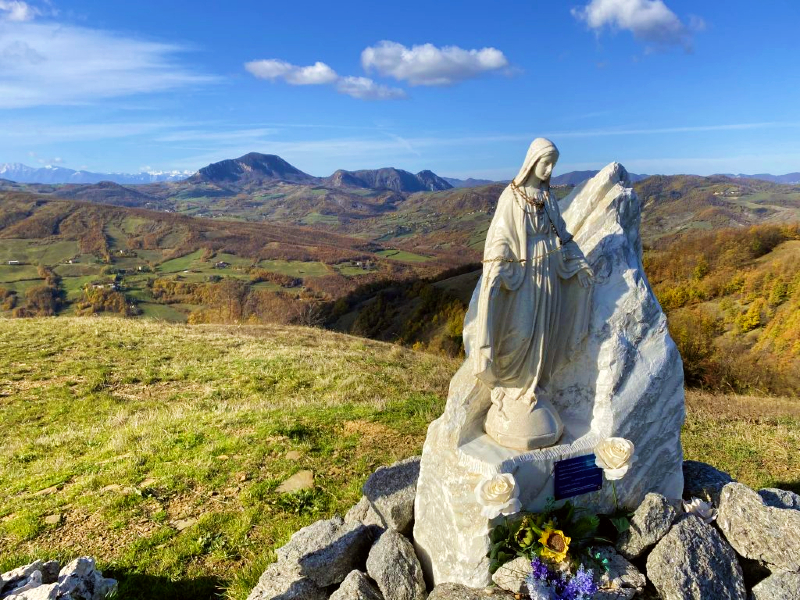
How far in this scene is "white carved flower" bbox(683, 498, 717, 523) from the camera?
5.26 metres

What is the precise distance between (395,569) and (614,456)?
2427mm

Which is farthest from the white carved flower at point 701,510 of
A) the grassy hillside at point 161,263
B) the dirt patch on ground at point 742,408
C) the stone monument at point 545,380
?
the grassy hillside at point 161,263

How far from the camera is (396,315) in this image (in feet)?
148

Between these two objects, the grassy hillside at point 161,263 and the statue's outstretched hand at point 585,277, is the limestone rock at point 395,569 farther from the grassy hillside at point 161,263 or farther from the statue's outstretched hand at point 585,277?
the grassy hillside at point 161,263

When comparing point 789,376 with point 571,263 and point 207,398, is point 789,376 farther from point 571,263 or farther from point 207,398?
point 207,398

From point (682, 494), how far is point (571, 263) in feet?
10.3

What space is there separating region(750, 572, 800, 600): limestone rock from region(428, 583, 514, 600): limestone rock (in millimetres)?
2263

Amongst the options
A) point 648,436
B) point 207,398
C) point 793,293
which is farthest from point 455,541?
point 793,293

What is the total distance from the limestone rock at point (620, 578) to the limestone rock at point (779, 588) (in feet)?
3.37

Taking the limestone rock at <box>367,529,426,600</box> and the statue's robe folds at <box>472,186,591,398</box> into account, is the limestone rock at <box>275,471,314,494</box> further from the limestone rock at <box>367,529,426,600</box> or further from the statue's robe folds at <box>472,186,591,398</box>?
the statue's robe folds at <box>472,186,591,398</box>

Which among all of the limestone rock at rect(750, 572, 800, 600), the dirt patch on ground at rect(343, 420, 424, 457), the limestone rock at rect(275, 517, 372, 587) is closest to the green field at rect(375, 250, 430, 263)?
the dirt patch on ground at rect(343, 420, 424, 457)

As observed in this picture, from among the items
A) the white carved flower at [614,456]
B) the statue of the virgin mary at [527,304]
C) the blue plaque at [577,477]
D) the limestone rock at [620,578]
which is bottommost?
the limestone rock at [620,578]

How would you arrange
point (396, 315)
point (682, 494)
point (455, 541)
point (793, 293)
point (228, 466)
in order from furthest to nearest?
point (396, 315) → point (793, 293) → point (228, 466) → point (682, 494) → point (455, 541)

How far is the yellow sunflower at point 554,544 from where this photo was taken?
4270 mm
